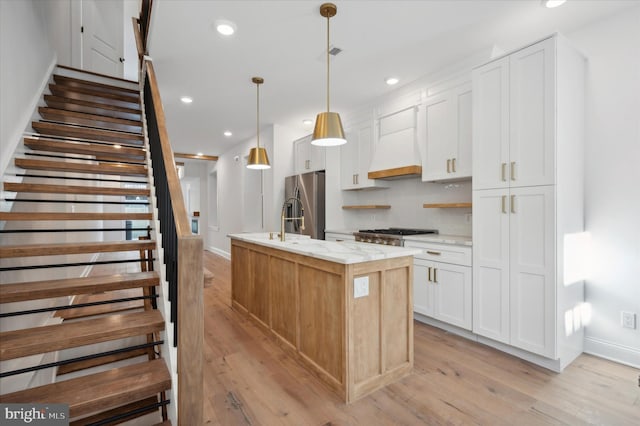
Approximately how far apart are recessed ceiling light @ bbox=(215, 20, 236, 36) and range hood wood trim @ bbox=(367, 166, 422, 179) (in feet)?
7.56

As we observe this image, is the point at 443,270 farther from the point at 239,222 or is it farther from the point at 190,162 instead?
the point at 190,162

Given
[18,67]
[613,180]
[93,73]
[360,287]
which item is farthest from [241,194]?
[613,180]

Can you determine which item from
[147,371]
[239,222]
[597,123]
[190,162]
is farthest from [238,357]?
[190,162]

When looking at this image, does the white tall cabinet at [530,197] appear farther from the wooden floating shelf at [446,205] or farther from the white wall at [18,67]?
the white wall at [18,67]

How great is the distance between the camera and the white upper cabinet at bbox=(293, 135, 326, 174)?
16.3ft

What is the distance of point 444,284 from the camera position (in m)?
3.04

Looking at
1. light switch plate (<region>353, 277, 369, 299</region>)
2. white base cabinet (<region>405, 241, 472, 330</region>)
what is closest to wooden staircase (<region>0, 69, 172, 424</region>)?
light switch plate (<region>353, 277, 369, 299</region>)

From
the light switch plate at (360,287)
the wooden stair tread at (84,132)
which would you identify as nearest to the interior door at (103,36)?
the wooden stair tread at (84,132)

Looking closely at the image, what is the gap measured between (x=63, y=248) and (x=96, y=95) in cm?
276

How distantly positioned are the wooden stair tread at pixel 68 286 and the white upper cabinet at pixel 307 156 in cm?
332

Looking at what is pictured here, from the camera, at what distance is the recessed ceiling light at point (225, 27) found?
2578mm

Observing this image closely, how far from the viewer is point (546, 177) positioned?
7.68 ft

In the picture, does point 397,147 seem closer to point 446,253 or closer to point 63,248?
point 446,253

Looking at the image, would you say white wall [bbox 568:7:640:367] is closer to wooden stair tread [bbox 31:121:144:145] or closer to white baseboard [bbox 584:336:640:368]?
white baseboard [bbox 584:336:640:368]
